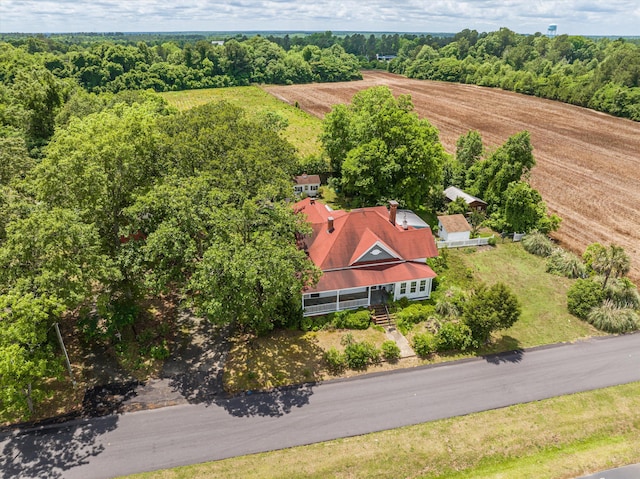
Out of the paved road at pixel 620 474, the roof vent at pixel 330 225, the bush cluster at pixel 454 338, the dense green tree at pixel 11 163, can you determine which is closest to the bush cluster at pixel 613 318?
the bush cluster at pixel 454 338

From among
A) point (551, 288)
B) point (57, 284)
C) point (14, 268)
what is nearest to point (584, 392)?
point (551, 288)

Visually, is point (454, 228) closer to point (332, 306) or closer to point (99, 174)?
point (332, 306)

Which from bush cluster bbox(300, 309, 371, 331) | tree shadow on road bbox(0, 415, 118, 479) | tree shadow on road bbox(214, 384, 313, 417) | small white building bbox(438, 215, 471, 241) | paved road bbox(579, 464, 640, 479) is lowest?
paved road bbox(579, 464, 640, 479)

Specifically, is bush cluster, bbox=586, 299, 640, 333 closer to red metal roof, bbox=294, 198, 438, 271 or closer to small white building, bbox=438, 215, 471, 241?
red metal roof, bbox=294, 198, 438, 271

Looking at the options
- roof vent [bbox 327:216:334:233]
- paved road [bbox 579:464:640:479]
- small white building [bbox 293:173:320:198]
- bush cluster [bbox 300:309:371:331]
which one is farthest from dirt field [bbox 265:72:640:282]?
small white building [bbox 293:173:320:198]

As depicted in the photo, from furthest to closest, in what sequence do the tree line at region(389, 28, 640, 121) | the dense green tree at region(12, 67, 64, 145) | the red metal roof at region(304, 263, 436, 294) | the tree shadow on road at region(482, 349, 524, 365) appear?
the tree line at region(389, 28, 640, 121) < the dense green tree at region(12, 67, 64, 145) < the red metal roof at region(304, 263, 436, 294) < the tree shadow on road at region(482, 349, 524, 365)

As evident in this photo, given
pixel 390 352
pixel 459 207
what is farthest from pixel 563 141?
pixel 390 352

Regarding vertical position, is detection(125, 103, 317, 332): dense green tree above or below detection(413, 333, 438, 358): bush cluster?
above

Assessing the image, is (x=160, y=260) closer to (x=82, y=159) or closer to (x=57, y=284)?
(x=57, y=284)
